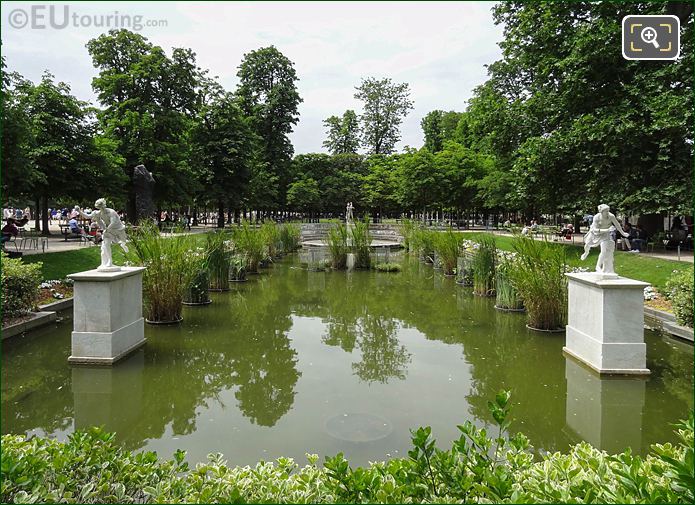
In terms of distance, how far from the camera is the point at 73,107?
22.2 meters

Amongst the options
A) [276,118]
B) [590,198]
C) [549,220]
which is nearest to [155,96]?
[276,118]

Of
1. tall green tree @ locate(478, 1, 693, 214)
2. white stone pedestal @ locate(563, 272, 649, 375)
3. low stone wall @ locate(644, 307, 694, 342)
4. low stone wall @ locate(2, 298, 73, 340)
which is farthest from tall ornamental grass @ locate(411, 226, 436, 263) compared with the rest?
low stone wall @ locate(2, 298, 73, 340)

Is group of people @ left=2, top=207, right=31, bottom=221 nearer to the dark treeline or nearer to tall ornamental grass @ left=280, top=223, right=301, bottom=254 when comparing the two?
the dark treeline

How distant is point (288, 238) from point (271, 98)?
74.1 ft

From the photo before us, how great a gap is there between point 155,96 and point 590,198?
22.7 m

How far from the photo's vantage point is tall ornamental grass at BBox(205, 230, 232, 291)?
37.3 feet

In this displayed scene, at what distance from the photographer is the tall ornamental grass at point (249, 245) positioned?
48.5 ft

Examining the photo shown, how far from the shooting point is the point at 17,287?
7949 mm

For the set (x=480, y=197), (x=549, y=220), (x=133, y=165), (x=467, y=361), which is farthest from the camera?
(x=549, y=220)

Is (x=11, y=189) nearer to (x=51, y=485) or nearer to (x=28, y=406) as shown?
(x=28, y=406)

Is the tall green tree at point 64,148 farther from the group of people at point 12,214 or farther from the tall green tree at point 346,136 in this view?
the tall green tree at point 346,136

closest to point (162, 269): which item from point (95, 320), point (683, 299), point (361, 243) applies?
point (95, 320)

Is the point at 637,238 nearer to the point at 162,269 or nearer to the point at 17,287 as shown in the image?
the point at 162,269

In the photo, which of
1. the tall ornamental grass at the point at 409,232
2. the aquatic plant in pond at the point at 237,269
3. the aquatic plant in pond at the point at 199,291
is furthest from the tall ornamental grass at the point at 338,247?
the aquatic plant in pond at the point at 199,291
